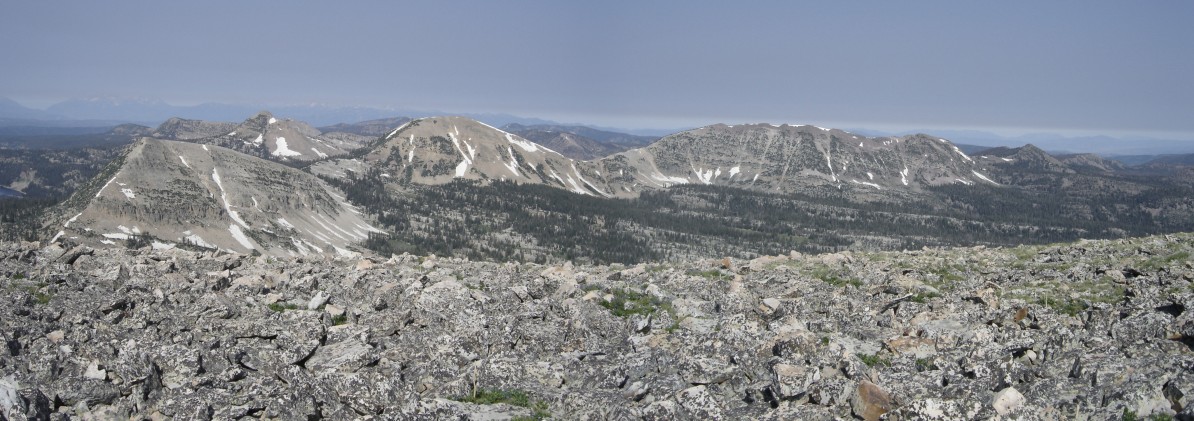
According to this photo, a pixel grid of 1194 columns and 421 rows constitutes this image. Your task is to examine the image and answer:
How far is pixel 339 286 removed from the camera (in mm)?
27141

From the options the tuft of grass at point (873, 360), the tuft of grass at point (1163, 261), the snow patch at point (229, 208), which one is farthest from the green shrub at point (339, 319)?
the snow patch at point (229, 208)

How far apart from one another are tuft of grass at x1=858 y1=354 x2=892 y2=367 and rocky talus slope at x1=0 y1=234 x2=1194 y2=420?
→ 0.53 ft

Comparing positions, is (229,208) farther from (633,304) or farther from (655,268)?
(633,304)

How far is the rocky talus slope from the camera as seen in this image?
13102mm

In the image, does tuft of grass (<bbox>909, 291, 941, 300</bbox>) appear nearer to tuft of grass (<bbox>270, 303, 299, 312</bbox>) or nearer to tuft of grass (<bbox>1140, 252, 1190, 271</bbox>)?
tuft of grass (<bbox>1140, 252, 1190, 271</bbox>)

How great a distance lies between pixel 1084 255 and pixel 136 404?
46.5m

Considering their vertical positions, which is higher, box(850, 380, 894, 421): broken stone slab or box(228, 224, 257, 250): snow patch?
box(850, 380, 894, 421): broken stone slab

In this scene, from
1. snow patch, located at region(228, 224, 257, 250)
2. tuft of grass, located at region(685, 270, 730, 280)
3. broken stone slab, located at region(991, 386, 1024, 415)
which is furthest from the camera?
snow patch, located at region(228, 224, 257, 250)

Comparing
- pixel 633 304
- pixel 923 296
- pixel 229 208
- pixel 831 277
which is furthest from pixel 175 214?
pixel 923 296

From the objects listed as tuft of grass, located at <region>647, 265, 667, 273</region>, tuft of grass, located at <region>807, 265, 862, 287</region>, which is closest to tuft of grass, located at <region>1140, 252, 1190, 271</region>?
tuft of grass, located at <region>807, 265, 862, 287</region>

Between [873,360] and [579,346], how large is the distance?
8.71 m

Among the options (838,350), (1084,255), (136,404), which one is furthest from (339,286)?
(1084,255)

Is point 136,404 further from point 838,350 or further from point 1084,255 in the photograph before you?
point 1084,255

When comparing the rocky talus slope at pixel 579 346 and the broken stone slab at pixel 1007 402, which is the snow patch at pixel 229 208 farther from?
the broken stone slab at pixel 1007 402
